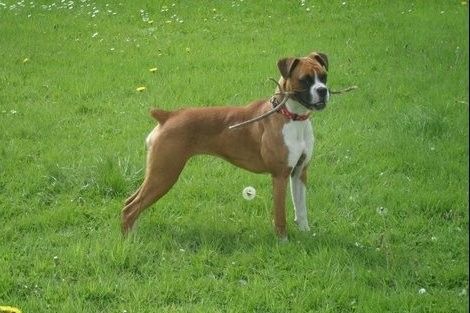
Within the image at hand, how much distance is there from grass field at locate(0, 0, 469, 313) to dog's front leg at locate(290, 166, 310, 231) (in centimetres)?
10

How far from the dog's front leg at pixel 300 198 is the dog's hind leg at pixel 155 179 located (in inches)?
34.1

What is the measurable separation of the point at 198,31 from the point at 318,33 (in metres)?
1.98

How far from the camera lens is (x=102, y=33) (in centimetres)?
1223

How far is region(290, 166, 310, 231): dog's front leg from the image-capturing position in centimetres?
581

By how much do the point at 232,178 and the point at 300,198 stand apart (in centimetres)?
121

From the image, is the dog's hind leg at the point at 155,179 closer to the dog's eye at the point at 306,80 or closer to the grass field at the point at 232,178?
the grass field at the point at 232,178

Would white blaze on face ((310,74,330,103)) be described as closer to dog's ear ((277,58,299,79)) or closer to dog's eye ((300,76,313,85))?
dog's eye ((300,76,313,85))

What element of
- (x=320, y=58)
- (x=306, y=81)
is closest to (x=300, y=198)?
(x=306, y=81)

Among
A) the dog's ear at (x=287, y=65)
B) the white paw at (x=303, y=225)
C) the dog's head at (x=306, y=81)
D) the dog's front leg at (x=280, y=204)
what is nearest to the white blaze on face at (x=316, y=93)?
the dog's head at (x=306, y=81)

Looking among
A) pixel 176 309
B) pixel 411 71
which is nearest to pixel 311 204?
pixel 176 309

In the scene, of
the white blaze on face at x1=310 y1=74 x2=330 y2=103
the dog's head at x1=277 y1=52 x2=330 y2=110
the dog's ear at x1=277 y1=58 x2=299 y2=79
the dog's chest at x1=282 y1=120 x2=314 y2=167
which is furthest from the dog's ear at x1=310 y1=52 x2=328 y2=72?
the dog's chest at x1=282 y1=120 x2=314 y2=167

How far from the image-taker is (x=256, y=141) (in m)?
5.71

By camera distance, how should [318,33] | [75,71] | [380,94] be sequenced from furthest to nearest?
[318,33], [75,71], [380,94]

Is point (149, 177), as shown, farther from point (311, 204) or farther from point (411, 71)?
point (411, 71)
